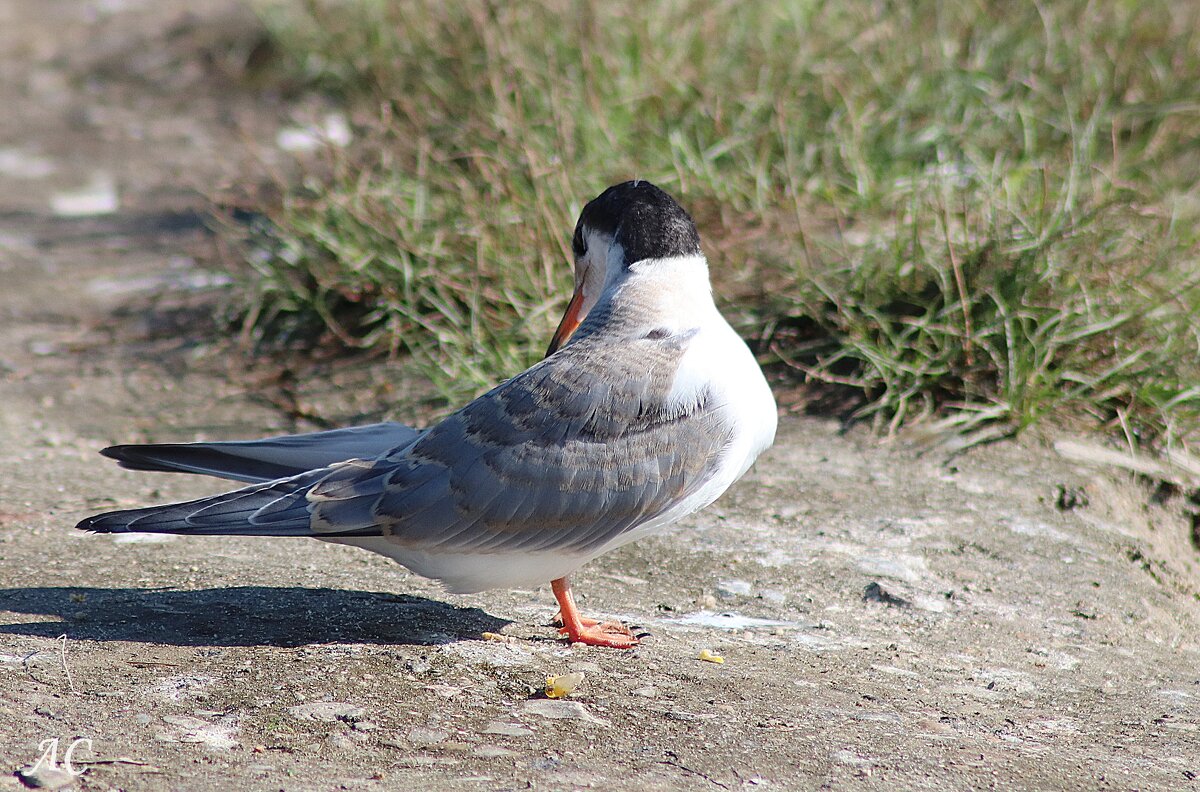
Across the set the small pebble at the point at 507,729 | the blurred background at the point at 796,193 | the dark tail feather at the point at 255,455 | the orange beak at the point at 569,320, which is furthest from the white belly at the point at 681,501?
the blurred background at the point at 796,193

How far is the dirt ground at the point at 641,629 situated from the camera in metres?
2.38

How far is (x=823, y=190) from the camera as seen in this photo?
5.10m

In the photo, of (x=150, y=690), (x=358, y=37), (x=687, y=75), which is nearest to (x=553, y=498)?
(x=150, y=690)

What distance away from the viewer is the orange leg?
2.89 meters

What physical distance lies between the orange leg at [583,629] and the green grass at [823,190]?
1631 millimetres

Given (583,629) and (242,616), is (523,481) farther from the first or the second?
(242,616)

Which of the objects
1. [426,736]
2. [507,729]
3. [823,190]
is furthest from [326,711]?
[823,190]

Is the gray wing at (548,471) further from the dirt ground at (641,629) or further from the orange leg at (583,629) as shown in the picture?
the dirt ground at (641,629)

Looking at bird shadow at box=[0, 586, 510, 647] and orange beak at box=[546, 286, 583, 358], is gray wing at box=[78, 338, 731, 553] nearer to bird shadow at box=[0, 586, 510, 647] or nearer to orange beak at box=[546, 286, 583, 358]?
bird shadow at box=[0, 586, 510, 647]

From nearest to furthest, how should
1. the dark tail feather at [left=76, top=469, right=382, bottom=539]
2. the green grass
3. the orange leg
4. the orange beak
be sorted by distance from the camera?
the dark tail feather at [left=76, top=469, right=382, bottom=539] < the orange leg < the orange beak < the green grass

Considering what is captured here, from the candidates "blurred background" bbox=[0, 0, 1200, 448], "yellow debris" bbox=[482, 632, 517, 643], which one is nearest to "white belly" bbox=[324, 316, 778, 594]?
"yellow debris" bbox=[482, 632, 517, 643]

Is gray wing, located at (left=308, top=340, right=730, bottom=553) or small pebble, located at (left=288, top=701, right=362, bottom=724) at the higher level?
→ gray wing, located at (left=308, top=340, right=730, bottom=553)

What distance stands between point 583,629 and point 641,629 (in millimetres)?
236

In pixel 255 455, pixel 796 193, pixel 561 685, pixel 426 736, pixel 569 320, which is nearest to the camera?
pixel 426 736
